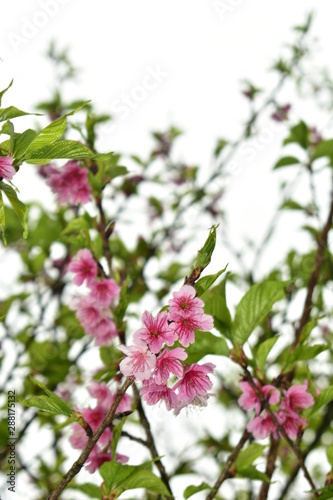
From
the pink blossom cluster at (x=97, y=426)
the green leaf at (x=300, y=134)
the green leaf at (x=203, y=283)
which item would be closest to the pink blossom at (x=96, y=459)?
the pink blossom cluster at (x=97, y=426)

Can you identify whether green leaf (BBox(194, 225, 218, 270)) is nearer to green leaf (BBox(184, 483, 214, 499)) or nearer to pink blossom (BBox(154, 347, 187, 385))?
pink blossom (BBox(154, 347, 187, 385))

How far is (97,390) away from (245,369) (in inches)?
17.2

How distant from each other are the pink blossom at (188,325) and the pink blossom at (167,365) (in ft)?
0.06

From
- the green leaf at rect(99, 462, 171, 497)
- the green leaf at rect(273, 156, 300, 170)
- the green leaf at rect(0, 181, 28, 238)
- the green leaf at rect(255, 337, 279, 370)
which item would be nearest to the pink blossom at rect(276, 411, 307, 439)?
the green leaf at rect(255, 337, 279, 370)

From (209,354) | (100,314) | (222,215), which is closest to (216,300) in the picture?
(209,354)

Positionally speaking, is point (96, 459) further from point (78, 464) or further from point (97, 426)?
point (78, 464)

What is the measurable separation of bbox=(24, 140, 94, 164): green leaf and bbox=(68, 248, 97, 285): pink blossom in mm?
511

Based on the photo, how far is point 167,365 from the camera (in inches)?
37.5

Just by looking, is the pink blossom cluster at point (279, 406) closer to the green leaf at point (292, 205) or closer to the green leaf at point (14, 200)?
the green leaf at point (14, 200)

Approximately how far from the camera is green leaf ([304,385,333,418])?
1191 millimetres

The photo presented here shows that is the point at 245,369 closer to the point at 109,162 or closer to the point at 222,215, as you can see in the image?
the point at 109,162

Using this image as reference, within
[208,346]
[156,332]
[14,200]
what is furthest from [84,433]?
[14,200]

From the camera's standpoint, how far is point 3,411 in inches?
85.0

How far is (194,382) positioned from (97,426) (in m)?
0.42
